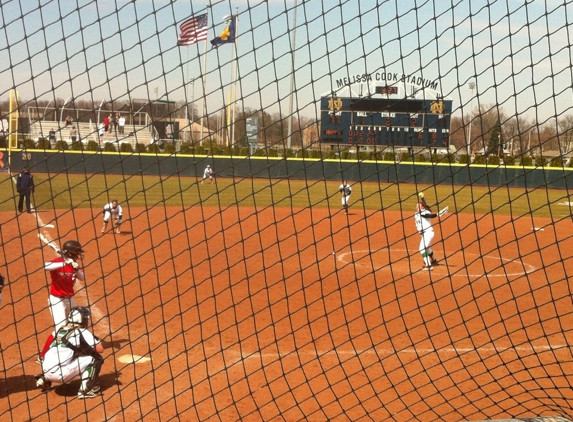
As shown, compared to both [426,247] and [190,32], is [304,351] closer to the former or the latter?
[190,32]

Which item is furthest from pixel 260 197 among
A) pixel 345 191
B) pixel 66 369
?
pixel 66 369

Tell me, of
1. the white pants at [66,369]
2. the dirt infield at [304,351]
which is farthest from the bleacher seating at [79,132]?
the white pants at [66,369]

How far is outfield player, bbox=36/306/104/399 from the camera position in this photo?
7199 mm

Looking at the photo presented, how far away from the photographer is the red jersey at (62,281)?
850 centimetres

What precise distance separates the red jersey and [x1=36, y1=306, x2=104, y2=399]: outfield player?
1.21 metres

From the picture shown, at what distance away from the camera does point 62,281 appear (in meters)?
8.61

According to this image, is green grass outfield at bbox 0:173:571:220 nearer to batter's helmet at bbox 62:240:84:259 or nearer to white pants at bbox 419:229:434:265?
white pants at bbox 419:229:434:265

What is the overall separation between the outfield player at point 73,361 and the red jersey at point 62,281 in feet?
3.96

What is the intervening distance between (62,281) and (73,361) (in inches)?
63.6

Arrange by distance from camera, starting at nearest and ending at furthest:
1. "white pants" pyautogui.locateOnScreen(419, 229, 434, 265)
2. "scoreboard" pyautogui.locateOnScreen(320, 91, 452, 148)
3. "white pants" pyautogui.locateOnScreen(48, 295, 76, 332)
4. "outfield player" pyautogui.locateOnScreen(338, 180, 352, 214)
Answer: "scoreboard" pyautogui.locateOnScreen(320, 91, 452, 148), "white pants" pyautogui.locateOnScreen(48, 295, 76, 332), "outfield player" pyautogui.locateOnScreen(338, 180, 352, 214), "white pants" pyautogui.locateOnScreen(419, 229, 434, 265)

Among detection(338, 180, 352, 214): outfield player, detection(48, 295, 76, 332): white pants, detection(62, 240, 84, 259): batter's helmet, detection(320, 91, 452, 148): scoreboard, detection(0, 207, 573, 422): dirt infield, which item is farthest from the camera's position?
detection(338, 180, 352, 214): outfield player

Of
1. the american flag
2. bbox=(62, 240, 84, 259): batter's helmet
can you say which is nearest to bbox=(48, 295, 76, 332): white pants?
bbox=(62, 240, 84, 259): batter's helmet

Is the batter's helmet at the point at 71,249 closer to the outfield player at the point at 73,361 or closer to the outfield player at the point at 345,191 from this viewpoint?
the outfield player at the point at 73,361

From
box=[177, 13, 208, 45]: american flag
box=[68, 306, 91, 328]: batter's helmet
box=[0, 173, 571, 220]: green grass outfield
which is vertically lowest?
box=[0, 173, 571, 220]: green grass outfield
